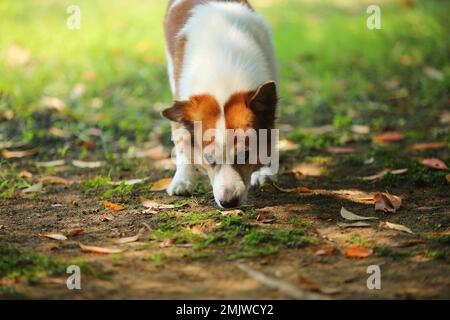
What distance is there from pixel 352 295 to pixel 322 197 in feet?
5.36

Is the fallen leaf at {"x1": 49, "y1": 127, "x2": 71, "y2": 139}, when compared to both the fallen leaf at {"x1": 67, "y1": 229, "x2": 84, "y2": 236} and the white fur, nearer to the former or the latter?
the white fur

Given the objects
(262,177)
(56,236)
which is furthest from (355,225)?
(56,236)

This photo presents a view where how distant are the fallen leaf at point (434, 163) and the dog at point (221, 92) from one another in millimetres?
1244

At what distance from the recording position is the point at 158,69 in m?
8.77

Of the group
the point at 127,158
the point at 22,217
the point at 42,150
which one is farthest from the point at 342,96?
the point at 22,217

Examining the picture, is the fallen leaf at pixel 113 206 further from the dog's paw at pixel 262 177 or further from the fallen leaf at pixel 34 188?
the dog's paw at pixel 262 177

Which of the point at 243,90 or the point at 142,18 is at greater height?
the point at 142,18

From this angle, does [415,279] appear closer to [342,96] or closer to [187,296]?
[187,296]

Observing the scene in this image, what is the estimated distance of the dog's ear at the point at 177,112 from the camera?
431cm

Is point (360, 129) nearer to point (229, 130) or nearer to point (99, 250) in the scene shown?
point (229, 130)

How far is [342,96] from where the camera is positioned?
7977 millimetres

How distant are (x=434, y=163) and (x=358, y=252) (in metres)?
1.98

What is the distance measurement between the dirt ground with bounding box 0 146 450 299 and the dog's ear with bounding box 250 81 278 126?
624mm

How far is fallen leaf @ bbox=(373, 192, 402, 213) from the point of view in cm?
429
